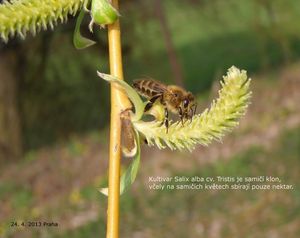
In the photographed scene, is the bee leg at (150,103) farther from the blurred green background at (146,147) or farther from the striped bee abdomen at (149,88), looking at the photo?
the blurred green background at (146,147)

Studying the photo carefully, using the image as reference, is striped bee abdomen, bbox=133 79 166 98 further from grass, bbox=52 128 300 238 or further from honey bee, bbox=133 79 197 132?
grass, bbox=52 128 300 238

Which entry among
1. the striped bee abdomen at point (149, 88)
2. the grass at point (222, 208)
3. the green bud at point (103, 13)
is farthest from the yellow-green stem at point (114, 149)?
the grass at point (222, 208)

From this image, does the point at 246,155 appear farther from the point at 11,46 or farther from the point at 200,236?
the point at 11,46

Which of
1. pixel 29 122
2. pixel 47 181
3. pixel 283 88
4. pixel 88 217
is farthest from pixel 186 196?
pixel 29 122

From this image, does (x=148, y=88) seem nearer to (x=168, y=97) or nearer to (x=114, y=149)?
(x=168, y=97)

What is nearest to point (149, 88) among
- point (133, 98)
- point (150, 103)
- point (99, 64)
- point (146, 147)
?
point (150, 103)

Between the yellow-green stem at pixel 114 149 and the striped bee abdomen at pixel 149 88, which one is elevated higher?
the striped bee abdomen at pixel 149 88
